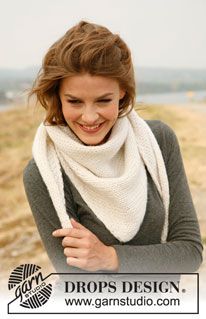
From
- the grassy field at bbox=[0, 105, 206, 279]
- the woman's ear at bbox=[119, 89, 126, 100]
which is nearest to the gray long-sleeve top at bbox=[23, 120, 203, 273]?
the woman's ear at bbox=[119, 89, 126, 100]

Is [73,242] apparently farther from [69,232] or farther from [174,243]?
[174,243]

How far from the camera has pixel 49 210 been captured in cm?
77

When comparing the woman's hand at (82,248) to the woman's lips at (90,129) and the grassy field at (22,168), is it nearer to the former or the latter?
the woman's lips at (90,129)

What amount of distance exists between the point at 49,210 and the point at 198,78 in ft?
4.19

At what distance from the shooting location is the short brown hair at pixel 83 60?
71 centimetres

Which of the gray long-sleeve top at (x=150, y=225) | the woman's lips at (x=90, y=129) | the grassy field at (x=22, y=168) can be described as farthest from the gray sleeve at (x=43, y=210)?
the grassy field at (x=22, y=168)

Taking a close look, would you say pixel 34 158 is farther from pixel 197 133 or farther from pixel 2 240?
pixel 197 133

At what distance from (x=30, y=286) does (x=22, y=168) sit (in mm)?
1218

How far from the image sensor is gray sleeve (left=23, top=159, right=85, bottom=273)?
2.51 ft

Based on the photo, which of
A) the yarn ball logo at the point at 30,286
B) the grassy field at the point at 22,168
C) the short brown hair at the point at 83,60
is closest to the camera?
the short brown hair at the point at 83,60

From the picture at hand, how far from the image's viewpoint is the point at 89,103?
0.74 meters

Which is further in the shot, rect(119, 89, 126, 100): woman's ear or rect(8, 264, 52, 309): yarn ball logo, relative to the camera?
rect(8, 264, 52, 309): yarn ball logo

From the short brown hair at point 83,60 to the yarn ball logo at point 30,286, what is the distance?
1.17 feet

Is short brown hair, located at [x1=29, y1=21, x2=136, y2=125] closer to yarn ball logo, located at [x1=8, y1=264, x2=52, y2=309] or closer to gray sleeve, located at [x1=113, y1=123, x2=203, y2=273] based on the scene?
gray sleeve, located at [x1=113, y1=123, x2=203, y2=273]
